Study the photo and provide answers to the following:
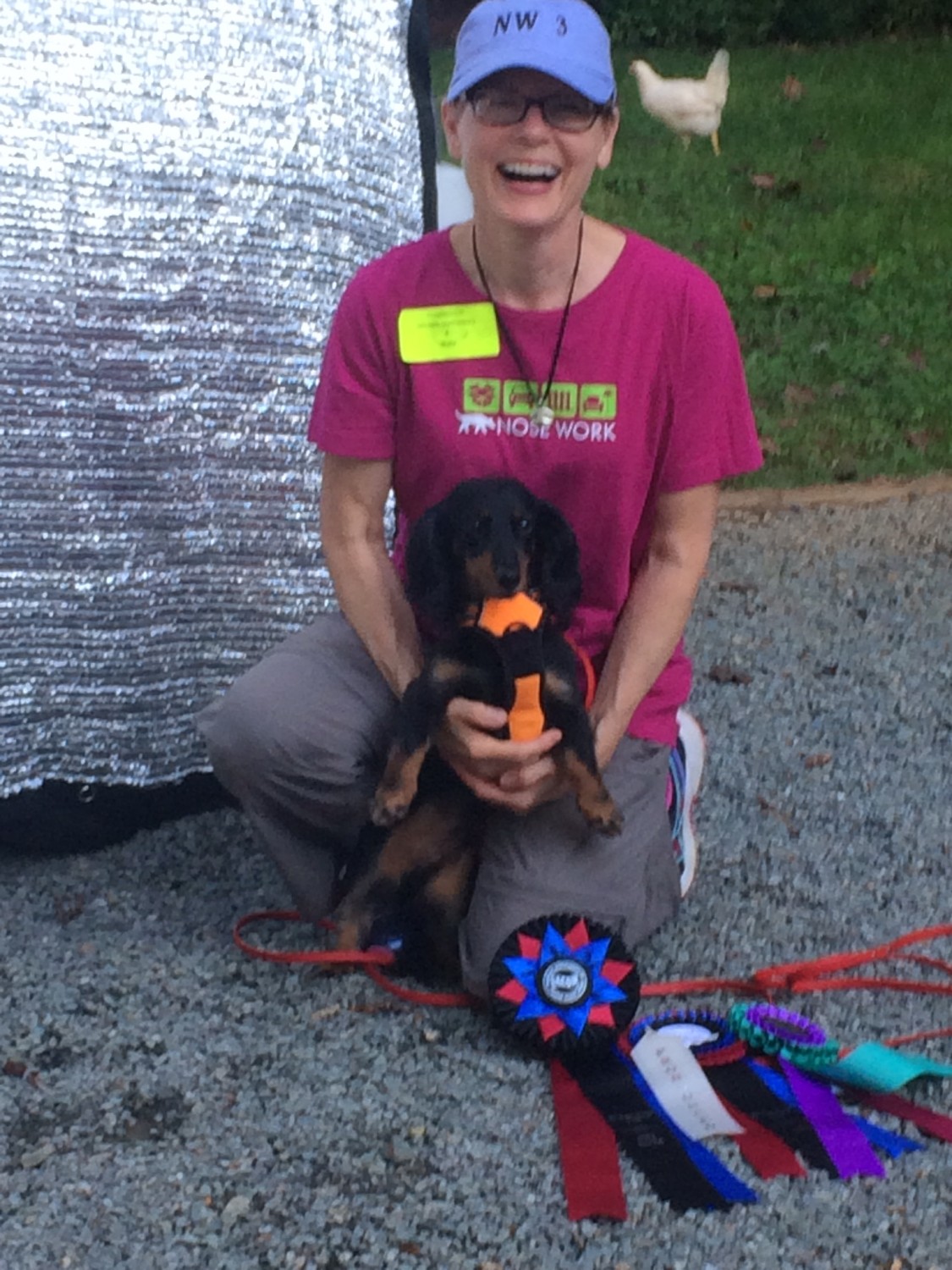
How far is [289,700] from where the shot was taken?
2.69 metres

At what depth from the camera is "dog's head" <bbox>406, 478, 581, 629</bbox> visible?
2316mm

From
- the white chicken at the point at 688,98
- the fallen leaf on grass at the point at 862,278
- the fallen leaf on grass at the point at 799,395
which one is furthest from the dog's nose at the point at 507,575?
the white chicken at the point at 688,98

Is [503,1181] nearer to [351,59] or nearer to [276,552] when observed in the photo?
[276,552]

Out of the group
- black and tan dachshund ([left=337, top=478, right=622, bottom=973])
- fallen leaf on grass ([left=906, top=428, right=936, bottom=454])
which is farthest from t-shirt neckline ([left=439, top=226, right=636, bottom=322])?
fallen leaf on grass ([left=906, top=428, right=936, bottom=454])

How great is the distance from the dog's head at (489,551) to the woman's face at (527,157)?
1.45ft

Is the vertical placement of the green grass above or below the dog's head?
above

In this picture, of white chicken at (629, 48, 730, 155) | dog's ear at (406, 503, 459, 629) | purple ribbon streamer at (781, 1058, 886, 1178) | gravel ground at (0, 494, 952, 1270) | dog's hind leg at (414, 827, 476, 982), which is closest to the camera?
gravel ground at (0, 494, 952, 1270)

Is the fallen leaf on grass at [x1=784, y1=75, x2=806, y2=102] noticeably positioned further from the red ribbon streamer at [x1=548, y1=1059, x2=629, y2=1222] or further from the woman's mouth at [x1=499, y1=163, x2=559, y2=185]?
the red ribbon streamer at [x1=548, y1=1059, x2=629, y2=1222]

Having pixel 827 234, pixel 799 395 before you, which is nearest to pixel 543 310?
pixel 799 395

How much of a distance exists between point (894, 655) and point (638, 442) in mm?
1854

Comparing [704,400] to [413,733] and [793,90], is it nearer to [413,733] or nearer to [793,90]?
[413,733]

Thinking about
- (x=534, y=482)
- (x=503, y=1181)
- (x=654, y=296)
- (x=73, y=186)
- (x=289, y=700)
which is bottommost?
(x=503, y=1181)

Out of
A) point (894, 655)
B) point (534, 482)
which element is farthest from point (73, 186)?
point (894, 655)

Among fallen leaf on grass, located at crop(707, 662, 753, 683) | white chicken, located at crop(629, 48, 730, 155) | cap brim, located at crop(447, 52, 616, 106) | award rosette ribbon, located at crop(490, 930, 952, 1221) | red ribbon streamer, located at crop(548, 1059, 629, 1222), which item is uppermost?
white chicken, located at crop(629, 48, 730, 155)
